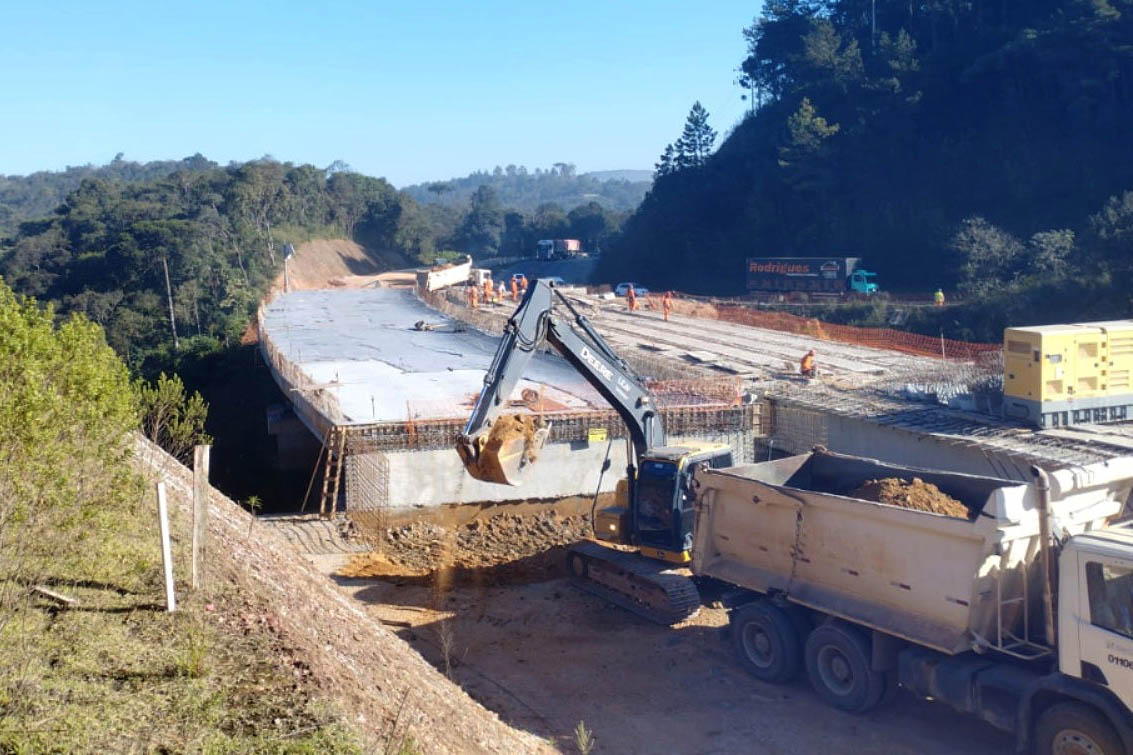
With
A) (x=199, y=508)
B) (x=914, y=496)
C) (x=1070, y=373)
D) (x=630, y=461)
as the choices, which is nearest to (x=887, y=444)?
(x=1070, y=373)

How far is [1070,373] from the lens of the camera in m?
19.3

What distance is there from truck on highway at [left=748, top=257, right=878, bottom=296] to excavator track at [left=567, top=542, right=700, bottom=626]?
42820 mm

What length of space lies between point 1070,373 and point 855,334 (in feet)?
61.6

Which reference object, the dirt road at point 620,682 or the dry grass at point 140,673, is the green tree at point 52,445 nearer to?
the dry grass at point 140,673

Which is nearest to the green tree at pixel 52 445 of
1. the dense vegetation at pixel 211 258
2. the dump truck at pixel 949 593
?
the dump truck at pixel 949 593

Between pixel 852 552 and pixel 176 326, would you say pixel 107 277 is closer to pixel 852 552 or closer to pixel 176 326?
pixel 176 326

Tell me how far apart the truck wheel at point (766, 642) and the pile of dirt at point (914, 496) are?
5.45ft

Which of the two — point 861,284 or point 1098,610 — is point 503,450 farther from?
point 861,284

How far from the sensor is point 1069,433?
19016 millimetres

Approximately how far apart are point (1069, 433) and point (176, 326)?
5141cm

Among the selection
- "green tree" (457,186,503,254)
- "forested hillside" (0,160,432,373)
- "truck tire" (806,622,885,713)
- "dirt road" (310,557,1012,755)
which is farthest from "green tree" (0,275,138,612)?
"green tree" (457,186,503,254)

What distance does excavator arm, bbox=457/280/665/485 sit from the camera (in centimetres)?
1309

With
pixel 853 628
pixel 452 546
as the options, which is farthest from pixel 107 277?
pixel 853 628

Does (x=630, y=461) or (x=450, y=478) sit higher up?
(x=630, y=461)
